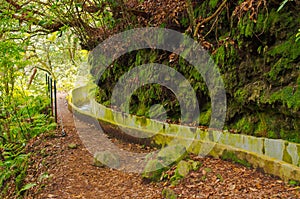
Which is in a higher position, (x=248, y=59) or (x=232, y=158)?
(x=248, y=59)

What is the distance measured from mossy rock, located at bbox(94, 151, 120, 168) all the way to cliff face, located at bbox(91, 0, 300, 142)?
4.85 ft

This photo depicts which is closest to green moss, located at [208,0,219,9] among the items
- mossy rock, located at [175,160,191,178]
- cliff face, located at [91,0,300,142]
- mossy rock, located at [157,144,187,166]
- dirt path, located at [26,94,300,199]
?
cliff face, located at [91,0,300,142]

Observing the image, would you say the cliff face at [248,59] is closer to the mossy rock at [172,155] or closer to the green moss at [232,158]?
the green moss at [232,158]

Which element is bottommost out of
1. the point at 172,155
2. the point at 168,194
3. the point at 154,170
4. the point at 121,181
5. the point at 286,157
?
the point at 121,181

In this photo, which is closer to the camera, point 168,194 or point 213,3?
point 168,194

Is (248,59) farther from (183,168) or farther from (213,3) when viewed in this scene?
(183,168)

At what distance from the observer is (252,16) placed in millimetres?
→ 4246

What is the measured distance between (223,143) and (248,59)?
4.65 feet

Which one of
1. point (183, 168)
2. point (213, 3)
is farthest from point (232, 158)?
point (213, 3)

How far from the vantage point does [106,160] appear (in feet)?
18.5

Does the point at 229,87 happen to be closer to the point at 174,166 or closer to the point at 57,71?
the point at 174,166

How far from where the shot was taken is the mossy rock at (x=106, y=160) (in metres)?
5.57

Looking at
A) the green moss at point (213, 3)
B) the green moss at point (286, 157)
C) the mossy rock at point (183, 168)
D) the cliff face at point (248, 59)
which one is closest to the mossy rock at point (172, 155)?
the mossy rock at point (183, 168)

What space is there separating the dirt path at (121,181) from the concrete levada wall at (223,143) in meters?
0.16
